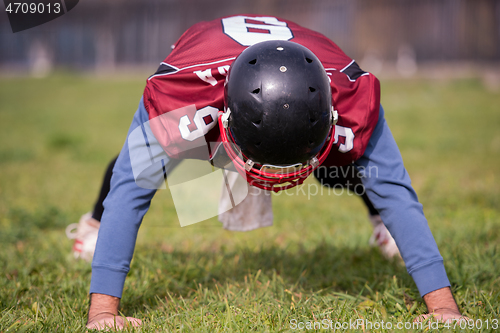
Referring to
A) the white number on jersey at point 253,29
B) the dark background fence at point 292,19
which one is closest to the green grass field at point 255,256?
the white number on jersey at point 253,29

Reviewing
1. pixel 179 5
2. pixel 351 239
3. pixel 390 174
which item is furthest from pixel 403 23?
pixel 390 174

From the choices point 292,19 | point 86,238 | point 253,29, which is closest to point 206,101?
point 253,29

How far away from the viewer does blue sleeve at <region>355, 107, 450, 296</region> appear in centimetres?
155

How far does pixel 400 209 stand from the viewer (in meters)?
1.60

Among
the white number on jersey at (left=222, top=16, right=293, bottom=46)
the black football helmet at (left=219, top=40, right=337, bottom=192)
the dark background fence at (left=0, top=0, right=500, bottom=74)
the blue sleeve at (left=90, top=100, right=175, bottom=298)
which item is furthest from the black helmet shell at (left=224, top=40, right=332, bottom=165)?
the dark background fence at (left=0, top=0, right=500, bottom=74)

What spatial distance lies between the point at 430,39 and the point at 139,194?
9565 millimetres

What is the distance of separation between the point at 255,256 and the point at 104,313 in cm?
105

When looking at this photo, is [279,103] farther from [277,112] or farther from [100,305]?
[100,305]

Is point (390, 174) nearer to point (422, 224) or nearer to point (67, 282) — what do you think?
point (422, 224)

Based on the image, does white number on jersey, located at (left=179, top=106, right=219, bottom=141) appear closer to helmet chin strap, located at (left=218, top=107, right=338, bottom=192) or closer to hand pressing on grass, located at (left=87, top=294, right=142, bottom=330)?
helmet chin strap, located at (left=218, top=107, right=338, bottom=192)

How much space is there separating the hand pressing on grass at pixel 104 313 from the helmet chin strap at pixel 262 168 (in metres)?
0.64

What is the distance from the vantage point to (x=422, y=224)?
159 centimetres

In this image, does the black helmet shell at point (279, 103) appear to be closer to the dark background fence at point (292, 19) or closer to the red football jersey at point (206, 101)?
the red football jersey at point (206, 101)

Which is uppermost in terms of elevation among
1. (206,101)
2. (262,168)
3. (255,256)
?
(206,101)
